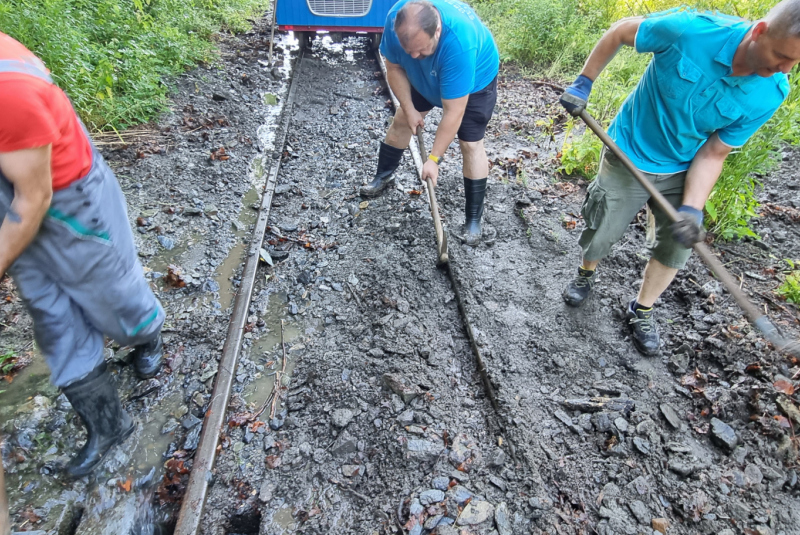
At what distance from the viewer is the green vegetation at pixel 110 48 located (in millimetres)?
4844

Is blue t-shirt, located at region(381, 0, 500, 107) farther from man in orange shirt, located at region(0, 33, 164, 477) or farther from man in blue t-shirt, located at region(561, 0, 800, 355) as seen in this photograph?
man in orange shirt, located at region(0, 33, 164, 477)

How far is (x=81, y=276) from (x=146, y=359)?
3.49 ft

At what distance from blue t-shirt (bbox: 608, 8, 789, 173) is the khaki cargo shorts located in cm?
12

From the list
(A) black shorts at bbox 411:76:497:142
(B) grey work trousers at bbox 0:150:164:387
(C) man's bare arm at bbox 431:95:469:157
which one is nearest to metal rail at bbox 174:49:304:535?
(B) grey work trousers at bbox 0:150:164:387

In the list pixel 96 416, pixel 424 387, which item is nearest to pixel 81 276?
pixel 96 416

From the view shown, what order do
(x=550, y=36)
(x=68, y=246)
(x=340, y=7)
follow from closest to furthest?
1. (x=68, y=246)
2. (x=550, y=36)
3. (x=340, y=7)

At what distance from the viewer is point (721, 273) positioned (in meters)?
2.24

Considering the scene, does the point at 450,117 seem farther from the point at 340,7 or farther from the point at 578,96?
the point at 340,7

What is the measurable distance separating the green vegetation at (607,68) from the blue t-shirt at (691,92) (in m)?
1.42

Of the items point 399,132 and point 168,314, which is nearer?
point 168,314

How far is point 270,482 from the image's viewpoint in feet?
8.16

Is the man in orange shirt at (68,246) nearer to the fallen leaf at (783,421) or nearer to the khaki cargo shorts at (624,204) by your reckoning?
the khaki cargo shorts at (624,204)

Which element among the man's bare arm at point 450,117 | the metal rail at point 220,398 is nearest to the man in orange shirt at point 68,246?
the metal rail at point 220,398

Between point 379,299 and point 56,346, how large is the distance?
2.03 metres
